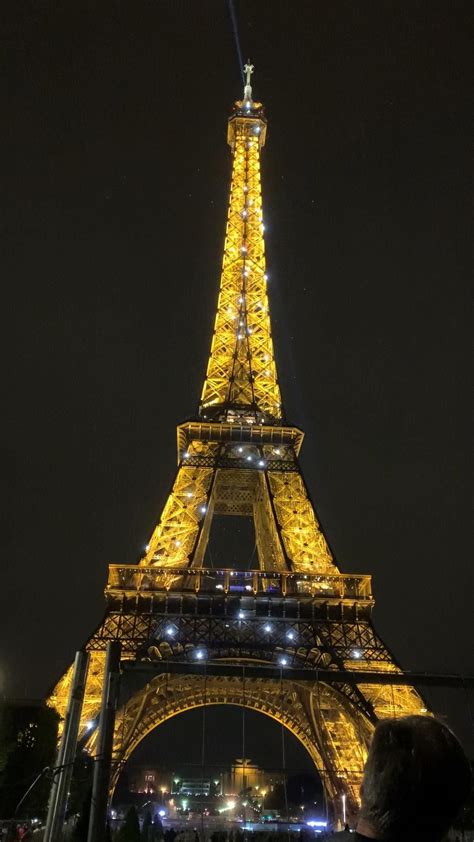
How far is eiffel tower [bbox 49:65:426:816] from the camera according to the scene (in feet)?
100

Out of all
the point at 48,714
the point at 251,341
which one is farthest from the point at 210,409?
the point at 48,714

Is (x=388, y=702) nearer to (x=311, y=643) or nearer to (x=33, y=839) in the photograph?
(x=311, y=643)

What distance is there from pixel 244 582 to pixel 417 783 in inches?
1237

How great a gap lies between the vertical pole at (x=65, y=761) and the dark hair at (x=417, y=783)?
11162mm

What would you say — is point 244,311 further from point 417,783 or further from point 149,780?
point 149,780

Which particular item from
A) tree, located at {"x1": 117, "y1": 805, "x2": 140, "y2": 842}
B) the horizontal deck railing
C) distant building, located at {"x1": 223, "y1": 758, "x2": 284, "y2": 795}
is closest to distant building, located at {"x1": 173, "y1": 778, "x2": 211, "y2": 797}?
distant building, located at {"x1": 223, "y1": 758, "x2": 284, "y2": 795}

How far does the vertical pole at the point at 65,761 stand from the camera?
12734 mm

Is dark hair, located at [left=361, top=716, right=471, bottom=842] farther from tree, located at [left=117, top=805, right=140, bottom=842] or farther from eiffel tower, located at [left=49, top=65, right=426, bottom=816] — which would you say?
eiffel tower, located at [left=49, top=65, right=426, bottom=816]

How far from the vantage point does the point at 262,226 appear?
54.3 metres

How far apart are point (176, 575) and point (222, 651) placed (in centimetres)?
442

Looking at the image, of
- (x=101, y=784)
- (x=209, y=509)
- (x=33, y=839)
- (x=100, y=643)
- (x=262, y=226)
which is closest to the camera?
(x=101, y=784)

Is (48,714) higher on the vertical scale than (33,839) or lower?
higher

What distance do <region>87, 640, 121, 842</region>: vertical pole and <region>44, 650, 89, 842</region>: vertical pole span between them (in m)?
0.80

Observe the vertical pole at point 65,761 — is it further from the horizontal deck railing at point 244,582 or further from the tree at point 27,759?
the horizontal deck railing at point 244,582
